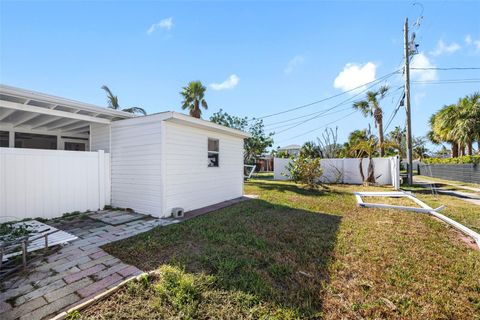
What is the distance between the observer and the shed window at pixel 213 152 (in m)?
6.84

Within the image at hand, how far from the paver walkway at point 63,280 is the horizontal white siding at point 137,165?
66.1 inches

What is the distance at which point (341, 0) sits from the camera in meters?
7.27

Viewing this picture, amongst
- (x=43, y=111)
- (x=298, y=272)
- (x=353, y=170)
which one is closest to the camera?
(x=298, y=272)

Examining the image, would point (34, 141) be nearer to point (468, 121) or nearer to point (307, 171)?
point (307, 171)

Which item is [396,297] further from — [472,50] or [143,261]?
[472,50]

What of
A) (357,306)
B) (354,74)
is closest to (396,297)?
(357,306)

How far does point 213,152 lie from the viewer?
6.89 m

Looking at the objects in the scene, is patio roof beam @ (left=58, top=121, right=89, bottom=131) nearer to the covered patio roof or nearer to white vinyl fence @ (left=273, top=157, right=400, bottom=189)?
the covered patio roof

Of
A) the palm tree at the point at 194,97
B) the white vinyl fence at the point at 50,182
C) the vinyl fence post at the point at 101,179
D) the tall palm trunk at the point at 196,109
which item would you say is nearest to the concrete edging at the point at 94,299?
the white vinyl fence at the point at 50,182

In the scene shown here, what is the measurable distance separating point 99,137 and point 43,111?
1811 mm

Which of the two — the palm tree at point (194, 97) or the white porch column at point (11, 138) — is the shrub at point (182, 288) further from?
the palm tree at point (194, 97)

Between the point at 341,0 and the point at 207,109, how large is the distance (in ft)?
33.7

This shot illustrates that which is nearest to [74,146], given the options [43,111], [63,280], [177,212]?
[43,111]

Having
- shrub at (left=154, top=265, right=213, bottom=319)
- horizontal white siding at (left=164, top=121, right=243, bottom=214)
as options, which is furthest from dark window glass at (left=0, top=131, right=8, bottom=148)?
shrub at (left=154, top=265, right=213, bottom=319)
